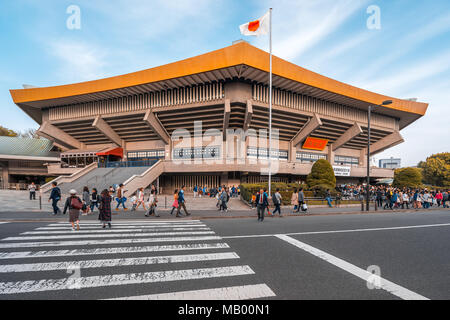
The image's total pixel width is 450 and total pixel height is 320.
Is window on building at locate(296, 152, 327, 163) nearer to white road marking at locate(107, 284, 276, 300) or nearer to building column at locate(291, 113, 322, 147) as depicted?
building column at locate(291, 113, 322, 147)

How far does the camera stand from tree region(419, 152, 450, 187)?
52453 mm

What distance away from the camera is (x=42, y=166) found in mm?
39750

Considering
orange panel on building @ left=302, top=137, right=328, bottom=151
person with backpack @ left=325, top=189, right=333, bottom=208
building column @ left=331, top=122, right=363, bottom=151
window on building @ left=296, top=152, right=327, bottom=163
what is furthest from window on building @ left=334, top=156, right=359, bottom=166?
person with backpack @ left=325, top=189, right=333, bottom=208

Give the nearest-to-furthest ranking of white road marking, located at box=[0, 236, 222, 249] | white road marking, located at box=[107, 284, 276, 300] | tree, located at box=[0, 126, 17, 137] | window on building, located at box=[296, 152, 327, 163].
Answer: white road marking, located at box=[107, 284, 276, 300], white road marking, located at box=[0, 236, 222, 249], window on building, located at box=[296, 152, 327, 163], tree, located at box=[0, 126, 17, 137]

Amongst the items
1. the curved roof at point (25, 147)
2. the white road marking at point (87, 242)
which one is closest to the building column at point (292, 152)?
the white road marking at point (87, 242)

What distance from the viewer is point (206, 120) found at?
2922 centimetres

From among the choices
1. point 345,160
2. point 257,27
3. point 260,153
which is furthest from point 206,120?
point 345,160

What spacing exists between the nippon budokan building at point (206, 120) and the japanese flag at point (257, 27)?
23.0 feet

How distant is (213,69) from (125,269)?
22792 mm

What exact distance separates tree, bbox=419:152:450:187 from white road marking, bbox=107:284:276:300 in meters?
71.3

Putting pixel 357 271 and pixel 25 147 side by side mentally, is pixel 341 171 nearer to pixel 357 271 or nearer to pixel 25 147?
pixel 357 271

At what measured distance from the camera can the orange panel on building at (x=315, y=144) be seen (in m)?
33.9

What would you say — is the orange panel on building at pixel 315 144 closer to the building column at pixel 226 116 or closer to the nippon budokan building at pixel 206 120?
the nippon budokan building at pixel 206 120
